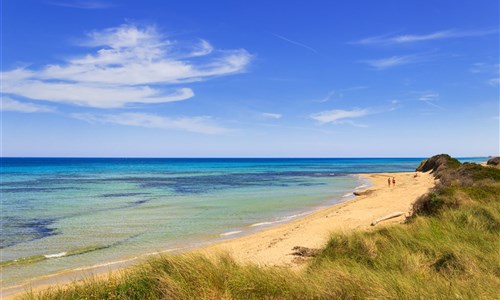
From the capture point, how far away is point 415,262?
8008 millimetres

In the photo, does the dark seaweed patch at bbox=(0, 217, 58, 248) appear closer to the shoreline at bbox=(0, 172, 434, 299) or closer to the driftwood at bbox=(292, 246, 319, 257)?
the shoreline at bbox=(0, 172, 434, 299)

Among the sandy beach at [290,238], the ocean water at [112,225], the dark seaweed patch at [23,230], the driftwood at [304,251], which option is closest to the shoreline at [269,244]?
the sandy beach at [290,238]

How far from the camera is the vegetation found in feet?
20.4

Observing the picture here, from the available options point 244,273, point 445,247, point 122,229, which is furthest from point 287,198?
point 244,273

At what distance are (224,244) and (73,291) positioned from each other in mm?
8412

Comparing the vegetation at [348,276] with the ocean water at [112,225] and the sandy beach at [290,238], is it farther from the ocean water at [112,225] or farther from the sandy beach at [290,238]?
the ocean water at [112,225]

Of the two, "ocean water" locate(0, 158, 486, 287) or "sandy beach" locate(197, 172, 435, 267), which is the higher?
"sandy beach" locate(197, 172, 435, 267)

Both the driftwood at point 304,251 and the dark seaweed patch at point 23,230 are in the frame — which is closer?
the driftwood at point 304,251

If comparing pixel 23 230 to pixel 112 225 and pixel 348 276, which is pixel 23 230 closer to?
pixel 112 225

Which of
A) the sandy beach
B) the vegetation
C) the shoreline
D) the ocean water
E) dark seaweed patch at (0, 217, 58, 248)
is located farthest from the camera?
dark seaweed patch at (0, 217, 58, 248)

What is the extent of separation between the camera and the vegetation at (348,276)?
6230 mm

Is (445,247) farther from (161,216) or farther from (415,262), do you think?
(161,216)

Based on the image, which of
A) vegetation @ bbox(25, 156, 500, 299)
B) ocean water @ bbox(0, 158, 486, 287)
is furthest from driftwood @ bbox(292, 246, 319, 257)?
ocean water @ bbox(0, 158, 486, 287)

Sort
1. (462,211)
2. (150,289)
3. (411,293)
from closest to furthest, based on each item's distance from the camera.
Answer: (411,293) < (150,289) < (462,211)
